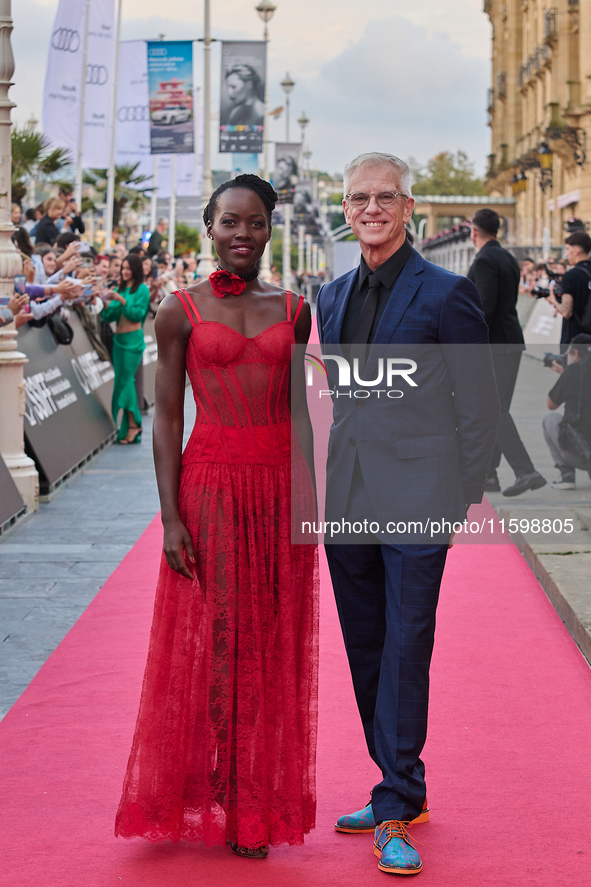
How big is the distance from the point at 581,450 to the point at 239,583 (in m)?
6.90

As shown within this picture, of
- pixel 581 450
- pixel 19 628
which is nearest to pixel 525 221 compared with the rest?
pixel 581 450

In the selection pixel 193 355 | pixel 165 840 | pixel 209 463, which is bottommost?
pixel 165 840

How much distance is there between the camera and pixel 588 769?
420cm

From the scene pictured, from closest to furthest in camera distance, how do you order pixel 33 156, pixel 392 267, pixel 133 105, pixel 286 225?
pixel 392 267 → pixel 33 156 → pixel 133 105 → pixel 286 225

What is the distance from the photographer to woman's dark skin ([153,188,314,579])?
11.4 feet

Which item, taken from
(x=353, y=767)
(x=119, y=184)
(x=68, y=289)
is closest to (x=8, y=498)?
(x=68, y=289)

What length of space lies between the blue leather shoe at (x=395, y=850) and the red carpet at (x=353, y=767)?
0.04 m

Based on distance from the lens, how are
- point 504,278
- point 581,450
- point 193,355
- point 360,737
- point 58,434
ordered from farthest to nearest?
point 58,434
point 581,450
point 504,278
point 360,737
point 193,355

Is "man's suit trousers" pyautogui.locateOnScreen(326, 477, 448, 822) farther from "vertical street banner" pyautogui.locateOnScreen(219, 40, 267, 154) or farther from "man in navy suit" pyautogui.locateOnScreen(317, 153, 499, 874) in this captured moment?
"vertical street banner" pyautogui.locateOnScreen(219, 40, 267, 154)

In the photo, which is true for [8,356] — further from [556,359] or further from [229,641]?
[229,641]

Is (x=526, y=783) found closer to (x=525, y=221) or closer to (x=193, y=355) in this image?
(x=193, y=355)

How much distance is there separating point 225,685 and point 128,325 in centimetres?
985

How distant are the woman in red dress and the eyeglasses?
0.90ft

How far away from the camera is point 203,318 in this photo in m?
3.46
